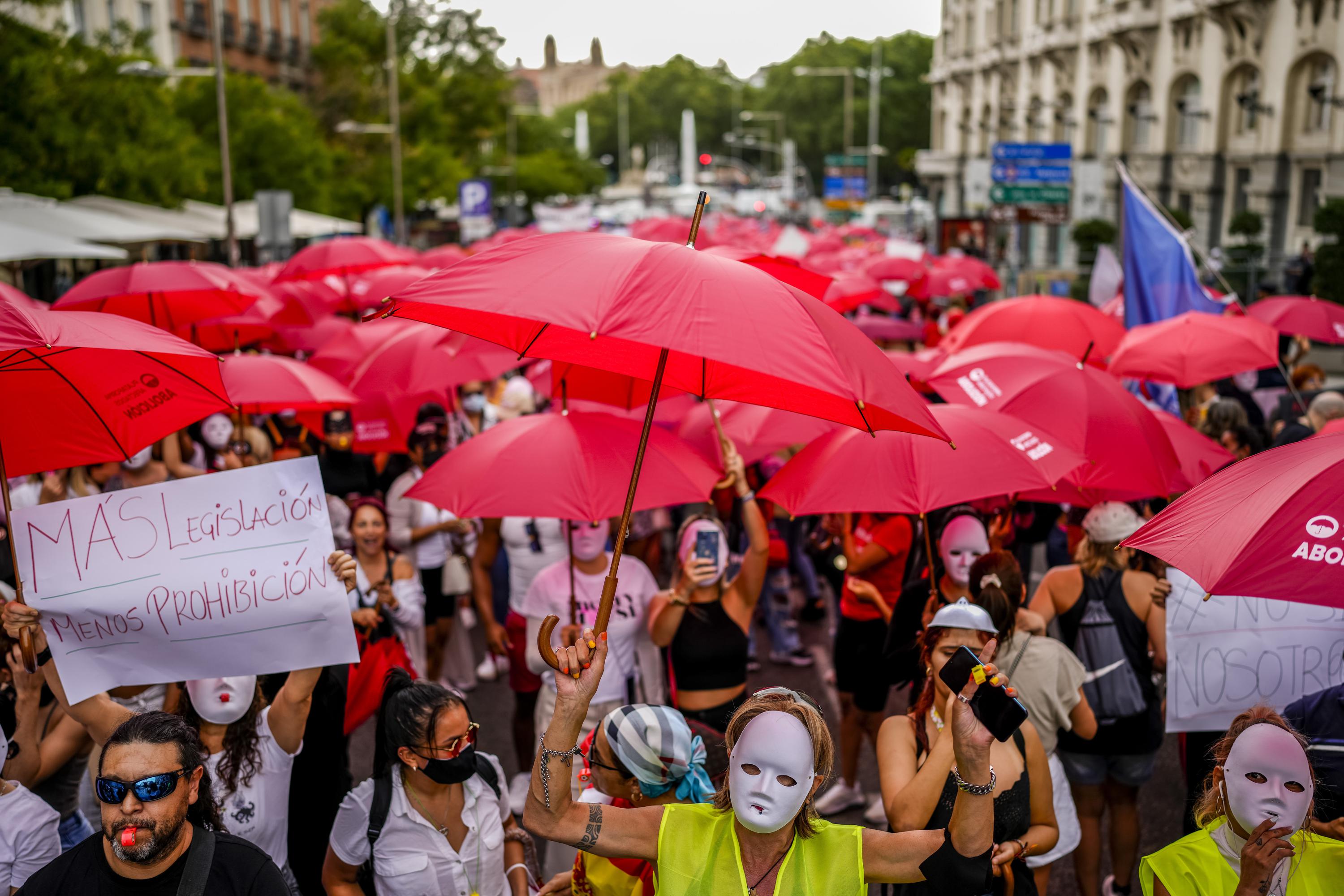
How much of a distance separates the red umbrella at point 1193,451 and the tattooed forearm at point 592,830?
12.5 feet

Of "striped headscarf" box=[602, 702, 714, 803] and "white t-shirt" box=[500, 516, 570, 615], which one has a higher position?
"striped headscarf" box=[602, 702, 714, 803]

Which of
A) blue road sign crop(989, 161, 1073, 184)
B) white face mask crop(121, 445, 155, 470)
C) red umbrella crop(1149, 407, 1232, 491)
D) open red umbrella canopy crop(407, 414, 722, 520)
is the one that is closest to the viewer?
open red umbrella canopy crop(407, 414, 722, 520)

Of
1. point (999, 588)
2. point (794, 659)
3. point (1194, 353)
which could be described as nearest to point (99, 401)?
point (999, 588)

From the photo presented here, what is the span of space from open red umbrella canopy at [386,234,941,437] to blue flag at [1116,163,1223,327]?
677cm

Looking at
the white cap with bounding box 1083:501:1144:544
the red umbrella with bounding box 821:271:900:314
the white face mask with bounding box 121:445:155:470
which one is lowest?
the white face mask with bounding box 121:445:155:470

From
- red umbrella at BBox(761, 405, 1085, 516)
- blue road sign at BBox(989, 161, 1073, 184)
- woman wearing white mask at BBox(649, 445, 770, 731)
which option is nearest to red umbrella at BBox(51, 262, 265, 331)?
woman wearing white mask at BBox(649, 445, 770, 731)

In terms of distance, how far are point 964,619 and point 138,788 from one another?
2307 mm

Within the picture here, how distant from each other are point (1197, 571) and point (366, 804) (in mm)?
2415

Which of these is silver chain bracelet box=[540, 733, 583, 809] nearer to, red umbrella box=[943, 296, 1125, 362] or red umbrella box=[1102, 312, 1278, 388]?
red umbrella box=[1102, 312, 1278, 388]

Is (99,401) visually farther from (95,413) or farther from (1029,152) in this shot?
(1029,152)

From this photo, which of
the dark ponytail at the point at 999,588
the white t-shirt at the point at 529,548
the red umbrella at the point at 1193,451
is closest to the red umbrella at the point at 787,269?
the dark ponytail at the point at 999,588

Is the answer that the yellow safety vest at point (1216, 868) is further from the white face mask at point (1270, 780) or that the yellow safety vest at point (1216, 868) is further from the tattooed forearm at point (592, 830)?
the tattooed forearm at point (592, 830)

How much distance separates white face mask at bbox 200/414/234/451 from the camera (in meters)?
8.30

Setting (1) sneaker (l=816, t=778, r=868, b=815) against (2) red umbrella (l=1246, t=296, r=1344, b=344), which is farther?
(2) red umbrella (l=1246, t=296, r=1344, b=344)
